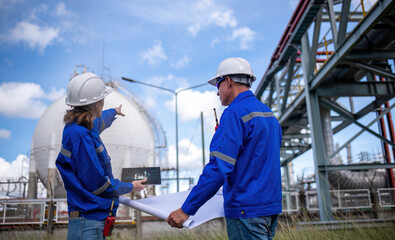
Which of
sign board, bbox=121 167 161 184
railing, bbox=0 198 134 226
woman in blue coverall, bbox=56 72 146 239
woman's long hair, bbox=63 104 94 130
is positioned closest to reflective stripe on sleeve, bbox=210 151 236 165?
sign board, bbox=121 167 161 184

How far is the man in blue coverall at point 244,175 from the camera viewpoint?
7.05 ft

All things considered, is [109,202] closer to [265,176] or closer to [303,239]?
[265,176]

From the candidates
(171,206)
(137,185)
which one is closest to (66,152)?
(137,185)

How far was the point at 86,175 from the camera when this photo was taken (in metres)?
2.45

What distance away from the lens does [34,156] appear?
19156mm

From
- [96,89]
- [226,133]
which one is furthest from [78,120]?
[226,133]

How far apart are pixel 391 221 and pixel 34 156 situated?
1887cm

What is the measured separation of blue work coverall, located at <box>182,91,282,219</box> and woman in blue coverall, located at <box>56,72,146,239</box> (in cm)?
71

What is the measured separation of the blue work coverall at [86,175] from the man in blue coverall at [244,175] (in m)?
0.60

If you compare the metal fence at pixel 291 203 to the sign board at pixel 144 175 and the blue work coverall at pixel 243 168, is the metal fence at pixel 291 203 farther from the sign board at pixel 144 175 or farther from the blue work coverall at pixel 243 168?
the blue work coverall at pixel 243 168

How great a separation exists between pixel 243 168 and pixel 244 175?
0.05 metres

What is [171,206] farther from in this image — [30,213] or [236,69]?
[30,213]

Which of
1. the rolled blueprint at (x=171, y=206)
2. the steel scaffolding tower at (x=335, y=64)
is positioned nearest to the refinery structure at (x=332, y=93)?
the steel scaffolding tower at (x=335, y=64)

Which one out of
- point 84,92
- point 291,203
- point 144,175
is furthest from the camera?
point 291,203
